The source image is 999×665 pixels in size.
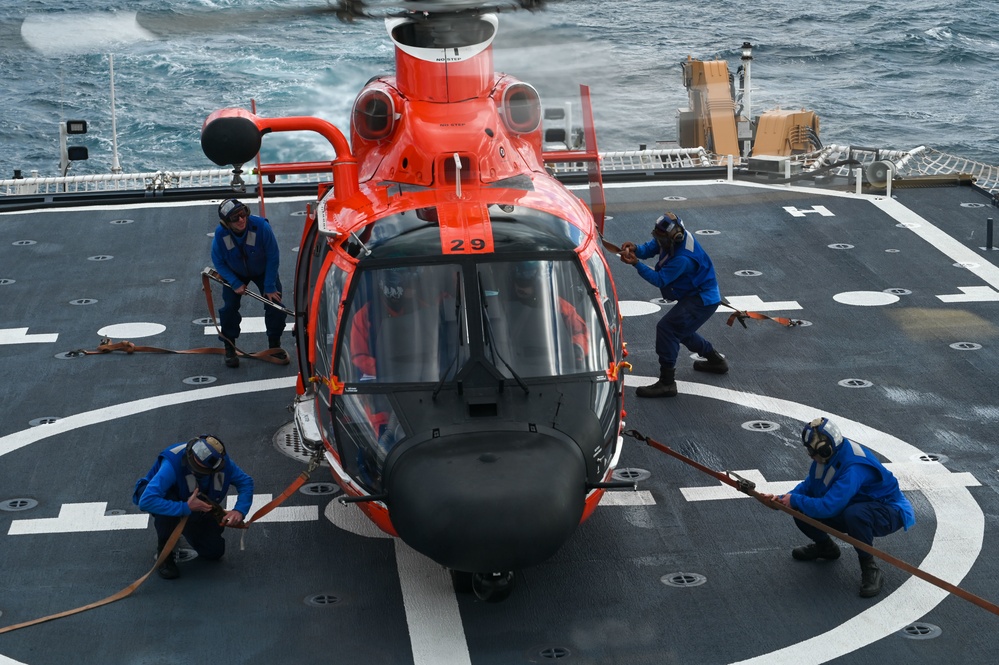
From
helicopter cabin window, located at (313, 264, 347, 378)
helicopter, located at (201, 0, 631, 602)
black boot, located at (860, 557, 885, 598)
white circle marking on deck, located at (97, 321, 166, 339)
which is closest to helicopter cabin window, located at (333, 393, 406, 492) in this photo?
helicopter, located at (201, 0, 631, 602)

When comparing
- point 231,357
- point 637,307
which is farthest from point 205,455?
point 637,307

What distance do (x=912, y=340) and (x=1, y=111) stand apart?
45999 millimetres

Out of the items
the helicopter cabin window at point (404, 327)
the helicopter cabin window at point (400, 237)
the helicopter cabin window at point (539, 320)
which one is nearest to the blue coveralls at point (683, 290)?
the helicopter cabin window at point (539, 320)

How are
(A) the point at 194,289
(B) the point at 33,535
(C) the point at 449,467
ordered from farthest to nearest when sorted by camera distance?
(A) the point at 194,289 → (B) the point at 33,535 → (C) the point at 449,467

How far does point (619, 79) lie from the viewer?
113 feet

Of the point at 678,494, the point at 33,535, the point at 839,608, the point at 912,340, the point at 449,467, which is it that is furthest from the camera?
the point at 912,340

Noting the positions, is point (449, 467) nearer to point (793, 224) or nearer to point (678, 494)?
point (678, 494)

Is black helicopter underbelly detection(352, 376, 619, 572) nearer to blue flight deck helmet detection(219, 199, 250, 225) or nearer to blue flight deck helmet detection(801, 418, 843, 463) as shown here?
blue flight deck helmet detection(801, 418, 843, 463)

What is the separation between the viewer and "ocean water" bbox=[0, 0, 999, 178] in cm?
4356

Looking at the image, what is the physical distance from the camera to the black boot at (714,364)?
41.3 ft

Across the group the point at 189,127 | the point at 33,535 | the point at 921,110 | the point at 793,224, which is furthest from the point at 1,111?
the point at 33,535

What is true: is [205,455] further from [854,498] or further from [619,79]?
[619,79]

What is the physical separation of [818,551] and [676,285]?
3792mm

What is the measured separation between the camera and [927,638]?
796cm
